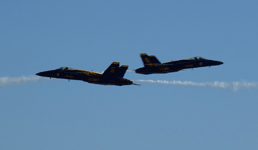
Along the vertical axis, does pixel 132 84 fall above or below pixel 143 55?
below

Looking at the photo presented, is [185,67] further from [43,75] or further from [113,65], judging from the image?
[43,75]

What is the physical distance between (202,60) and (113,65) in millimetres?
28289

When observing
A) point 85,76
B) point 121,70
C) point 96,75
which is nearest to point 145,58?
point 121,70

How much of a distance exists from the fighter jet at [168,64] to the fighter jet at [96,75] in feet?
50.1

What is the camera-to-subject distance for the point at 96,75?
365 feet

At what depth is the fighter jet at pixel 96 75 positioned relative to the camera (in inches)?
4316

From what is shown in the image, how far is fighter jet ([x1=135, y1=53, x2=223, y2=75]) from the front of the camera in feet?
410

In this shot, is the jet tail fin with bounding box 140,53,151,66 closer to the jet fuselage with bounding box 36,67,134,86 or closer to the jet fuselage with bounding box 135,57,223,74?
the jet fuselage with bounding box 135,57,223,74

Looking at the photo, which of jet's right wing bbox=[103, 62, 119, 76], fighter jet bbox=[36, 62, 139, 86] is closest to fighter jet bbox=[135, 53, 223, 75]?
fighter jet bbox=[36, 62, 139, 86]

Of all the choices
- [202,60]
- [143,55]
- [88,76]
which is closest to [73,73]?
[88,76]

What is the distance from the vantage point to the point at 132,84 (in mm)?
109938

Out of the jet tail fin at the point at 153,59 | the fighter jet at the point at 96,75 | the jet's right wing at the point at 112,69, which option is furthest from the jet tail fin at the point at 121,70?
the jet tail fin at the point at 153,59

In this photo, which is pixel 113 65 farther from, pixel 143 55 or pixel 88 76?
pixel 143 55

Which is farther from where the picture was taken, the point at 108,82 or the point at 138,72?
the point at 138,72
